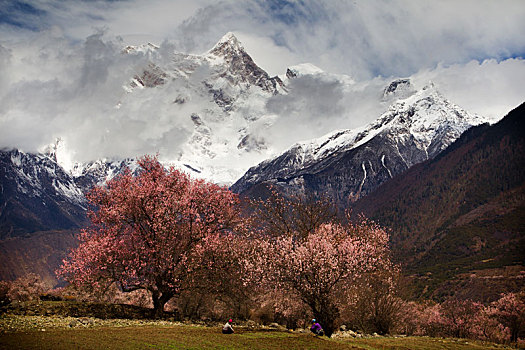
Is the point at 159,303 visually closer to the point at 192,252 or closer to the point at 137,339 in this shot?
the point at 192,252

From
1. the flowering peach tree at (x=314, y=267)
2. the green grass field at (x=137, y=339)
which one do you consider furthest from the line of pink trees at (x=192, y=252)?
the green grass field at (x=137, y=339)

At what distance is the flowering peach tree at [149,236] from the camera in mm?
35156

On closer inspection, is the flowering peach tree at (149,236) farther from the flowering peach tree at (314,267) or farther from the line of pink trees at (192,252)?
the flowering peach tree at (314,267)

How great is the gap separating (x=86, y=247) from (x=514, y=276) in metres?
157

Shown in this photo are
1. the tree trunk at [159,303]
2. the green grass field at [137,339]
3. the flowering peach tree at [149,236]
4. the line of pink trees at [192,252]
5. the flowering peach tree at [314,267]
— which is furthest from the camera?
the tree trunk at [159,303]

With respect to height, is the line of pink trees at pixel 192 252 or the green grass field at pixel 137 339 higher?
the line of pink trees at pixel 192 252

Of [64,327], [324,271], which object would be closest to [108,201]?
[64,327]

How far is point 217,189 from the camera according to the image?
1615 inches

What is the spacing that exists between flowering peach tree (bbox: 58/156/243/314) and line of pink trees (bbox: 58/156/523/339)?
0.29 ft

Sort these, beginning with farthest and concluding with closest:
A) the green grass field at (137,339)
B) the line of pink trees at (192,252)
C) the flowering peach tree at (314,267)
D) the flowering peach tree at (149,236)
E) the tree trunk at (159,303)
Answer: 1. the tree trunk at (159,303)
2. the flowering peach tree at (149,236)
3. the line of pink trees at (192,252)
4. the flowering peach tree at (314,267)
5. the green grass field at (137,339)

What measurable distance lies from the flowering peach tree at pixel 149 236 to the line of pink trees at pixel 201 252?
9 centimetres

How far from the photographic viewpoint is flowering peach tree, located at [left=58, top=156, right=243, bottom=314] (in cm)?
3516

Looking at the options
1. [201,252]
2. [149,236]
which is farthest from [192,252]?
[149,236]

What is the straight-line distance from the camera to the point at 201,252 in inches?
1448
